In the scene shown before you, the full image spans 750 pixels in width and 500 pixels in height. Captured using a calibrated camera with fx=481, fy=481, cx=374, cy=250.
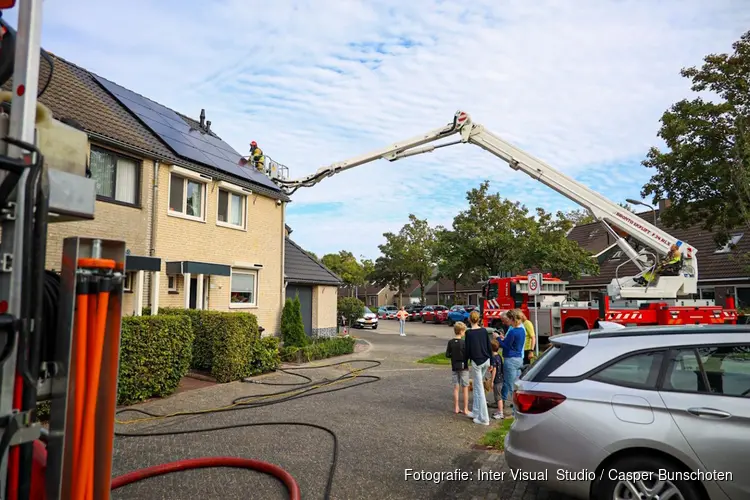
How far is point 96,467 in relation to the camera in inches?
88.8

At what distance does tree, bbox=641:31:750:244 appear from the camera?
14.5 m

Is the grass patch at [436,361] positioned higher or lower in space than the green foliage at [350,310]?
lower

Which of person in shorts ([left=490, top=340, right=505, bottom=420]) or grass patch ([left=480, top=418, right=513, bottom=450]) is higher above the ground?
person in shorts ([left=490, top=340, right=505, bottom=420])

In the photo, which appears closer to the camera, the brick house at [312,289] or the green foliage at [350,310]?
the brick house at [312,289]

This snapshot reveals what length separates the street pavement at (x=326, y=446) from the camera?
4652mm

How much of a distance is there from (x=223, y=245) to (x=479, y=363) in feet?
29.6

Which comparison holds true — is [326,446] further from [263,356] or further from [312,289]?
[312,289]

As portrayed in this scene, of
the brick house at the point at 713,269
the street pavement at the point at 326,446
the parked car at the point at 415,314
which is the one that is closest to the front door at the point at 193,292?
the street pavement at the point at 326,446

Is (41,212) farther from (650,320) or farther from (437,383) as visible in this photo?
(650,320)

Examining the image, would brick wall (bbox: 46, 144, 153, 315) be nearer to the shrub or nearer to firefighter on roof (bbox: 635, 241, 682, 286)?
the shrub

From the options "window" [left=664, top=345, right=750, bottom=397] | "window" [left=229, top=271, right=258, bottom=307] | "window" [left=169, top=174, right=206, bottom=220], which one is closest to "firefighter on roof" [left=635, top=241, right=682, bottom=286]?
"window" [left=664, top=345, right=750, bottom=397]

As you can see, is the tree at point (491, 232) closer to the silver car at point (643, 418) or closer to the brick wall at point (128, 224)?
the brick wall at point (128, 224)

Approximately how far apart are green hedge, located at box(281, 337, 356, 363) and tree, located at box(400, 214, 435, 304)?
37.2 m

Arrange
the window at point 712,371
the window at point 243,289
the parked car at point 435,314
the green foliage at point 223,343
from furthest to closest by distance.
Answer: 1. the parked car at point 435,314
2. the window at point 243,289
3. the green foliage at point 223,343
4. the window at point 712,371
